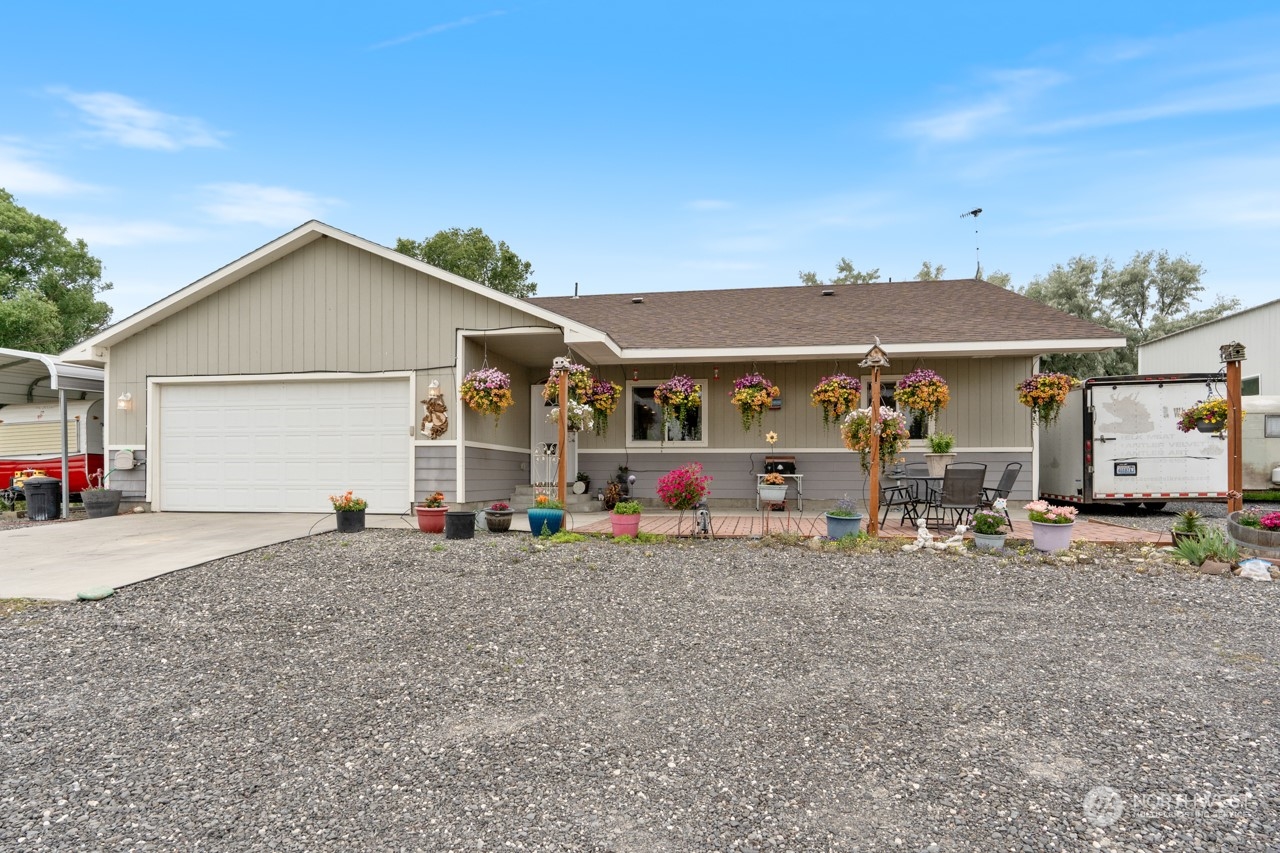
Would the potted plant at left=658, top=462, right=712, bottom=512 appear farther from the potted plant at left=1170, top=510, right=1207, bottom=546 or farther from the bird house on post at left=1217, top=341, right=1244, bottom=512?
the bird house on post at left=1217, top=341, right=1244, bottom=512

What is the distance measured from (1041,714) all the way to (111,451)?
41.4 ft

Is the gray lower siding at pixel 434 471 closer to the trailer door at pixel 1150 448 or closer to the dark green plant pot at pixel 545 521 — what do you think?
the dark green plant pot at pixel 545 521

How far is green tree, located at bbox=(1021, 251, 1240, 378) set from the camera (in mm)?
24875

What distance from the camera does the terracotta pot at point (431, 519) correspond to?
8016mm

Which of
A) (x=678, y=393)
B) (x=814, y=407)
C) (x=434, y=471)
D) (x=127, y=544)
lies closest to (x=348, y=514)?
(x=434, y=471)

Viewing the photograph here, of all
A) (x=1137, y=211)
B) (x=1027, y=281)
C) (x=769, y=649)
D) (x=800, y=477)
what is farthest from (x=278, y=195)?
(x=1027, y=281)

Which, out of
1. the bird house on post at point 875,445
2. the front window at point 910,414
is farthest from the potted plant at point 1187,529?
the front window at point 910,414

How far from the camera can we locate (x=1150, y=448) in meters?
10.0

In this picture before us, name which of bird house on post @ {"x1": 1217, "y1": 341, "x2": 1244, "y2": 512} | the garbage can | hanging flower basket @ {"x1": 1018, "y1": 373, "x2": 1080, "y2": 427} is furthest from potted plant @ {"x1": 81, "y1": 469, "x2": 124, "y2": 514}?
bird house on post @ {"x1": 1217, "y1": 341, "x2": 1244, "y2": 512}

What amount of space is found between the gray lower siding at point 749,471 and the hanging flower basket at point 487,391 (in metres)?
2.79

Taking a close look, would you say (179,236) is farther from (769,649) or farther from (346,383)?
(769,649)

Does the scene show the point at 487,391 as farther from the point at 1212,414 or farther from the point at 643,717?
the point at 1212,414

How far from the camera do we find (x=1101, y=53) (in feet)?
32.8

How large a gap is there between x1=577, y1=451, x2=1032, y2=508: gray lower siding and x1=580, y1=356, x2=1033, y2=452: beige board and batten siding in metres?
0.17
